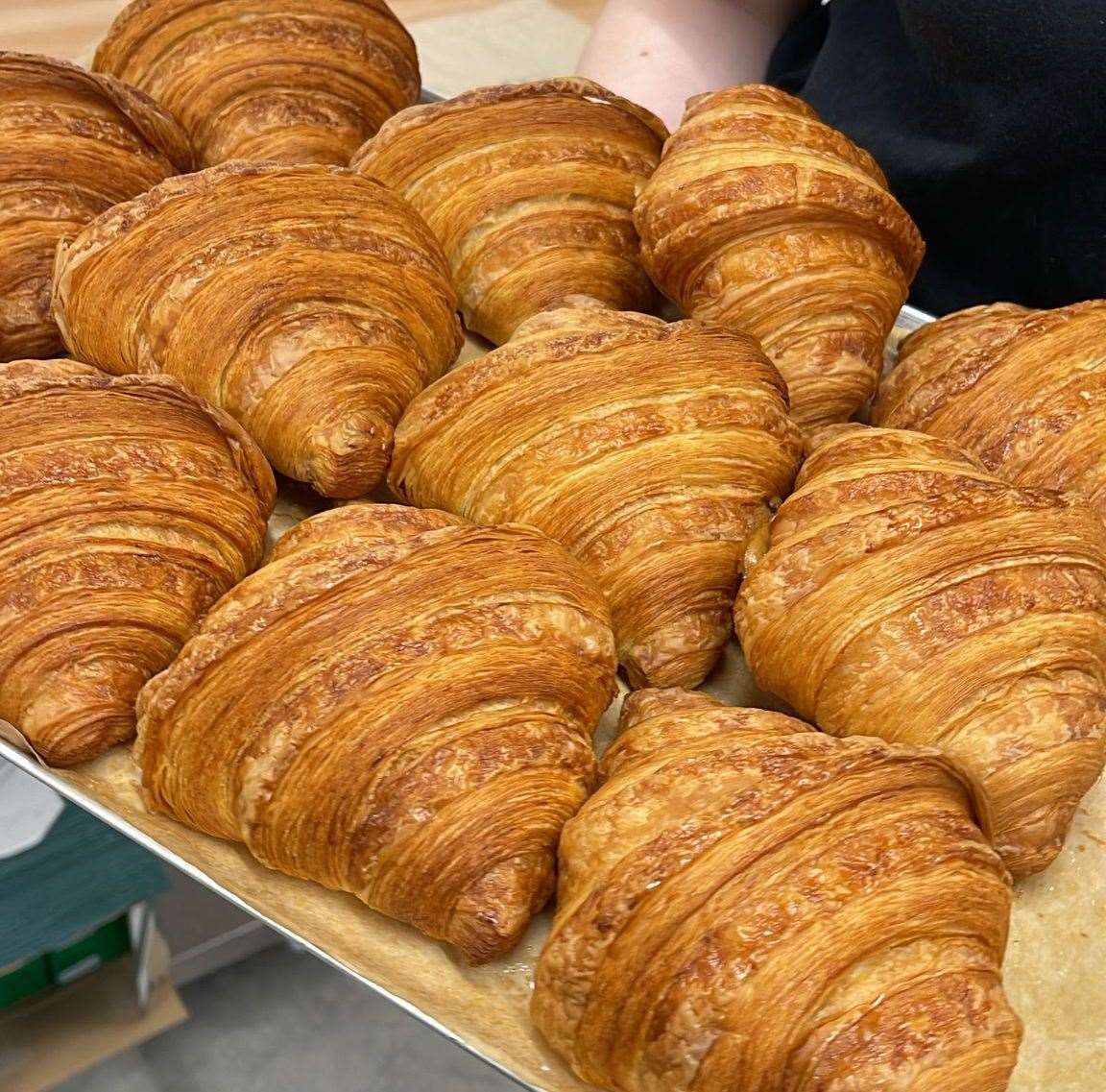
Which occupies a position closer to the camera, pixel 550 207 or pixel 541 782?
pixel 541 782

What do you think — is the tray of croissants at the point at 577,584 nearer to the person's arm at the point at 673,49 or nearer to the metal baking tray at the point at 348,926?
the metal baking tray at the point at 348,926

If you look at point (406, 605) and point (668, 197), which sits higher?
point (668, 197)

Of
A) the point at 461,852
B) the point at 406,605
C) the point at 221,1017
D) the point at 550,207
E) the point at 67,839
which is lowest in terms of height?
the point at 221,1017

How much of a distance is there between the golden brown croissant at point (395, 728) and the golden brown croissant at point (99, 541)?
0.17 feet

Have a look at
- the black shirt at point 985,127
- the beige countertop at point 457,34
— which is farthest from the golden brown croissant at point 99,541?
the beige countertop at point 457,34

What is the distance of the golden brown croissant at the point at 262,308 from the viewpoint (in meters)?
0.94

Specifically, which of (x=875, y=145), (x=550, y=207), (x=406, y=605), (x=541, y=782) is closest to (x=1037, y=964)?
(x=541, y=782)

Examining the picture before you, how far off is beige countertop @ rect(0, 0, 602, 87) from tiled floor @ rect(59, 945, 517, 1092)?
1279mm

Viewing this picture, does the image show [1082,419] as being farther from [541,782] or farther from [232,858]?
[232,858]

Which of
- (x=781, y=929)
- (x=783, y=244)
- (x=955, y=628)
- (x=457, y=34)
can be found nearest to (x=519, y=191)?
(x=783, y=244)

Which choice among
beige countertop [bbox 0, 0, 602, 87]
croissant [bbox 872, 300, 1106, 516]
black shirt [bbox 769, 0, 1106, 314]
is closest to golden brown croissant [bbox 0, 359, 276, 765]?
croissant [bbox 872, 300, 1106, 516]

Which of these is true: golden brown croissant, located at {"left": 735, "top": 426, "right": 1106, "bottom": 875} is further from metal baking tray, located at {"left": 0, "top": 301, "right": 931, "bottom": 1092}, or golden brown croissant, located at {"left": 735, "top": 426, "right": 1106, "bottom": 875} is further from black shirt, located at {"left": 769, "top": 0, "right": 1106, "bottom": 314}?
black shirt, located at {"left": 769, "top": 0, "right": 1106, "bottom": 314}

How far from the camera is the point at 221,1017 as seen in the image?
0.94m

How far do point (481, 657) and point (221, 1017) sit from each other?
37 cm
